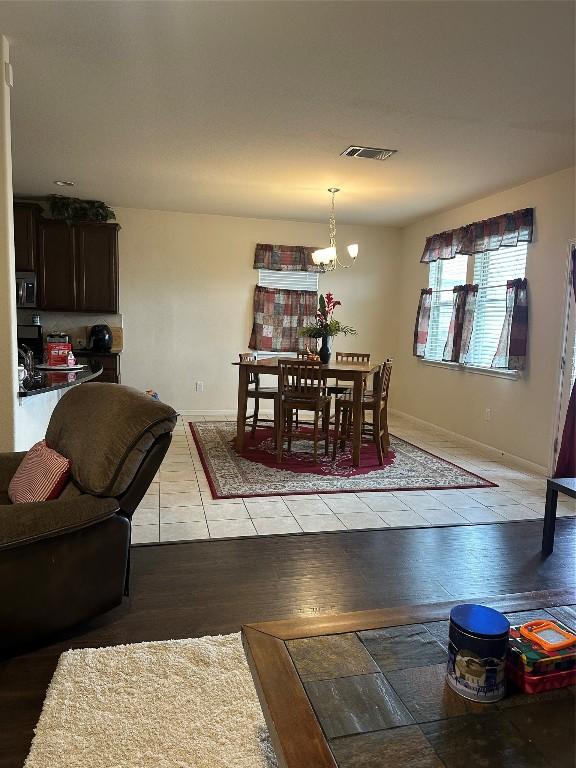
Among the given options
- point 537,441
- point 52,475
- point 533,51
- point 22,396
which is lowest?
point 537,441

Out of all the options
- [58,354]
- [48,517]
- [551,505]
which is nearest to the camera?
[48,517]

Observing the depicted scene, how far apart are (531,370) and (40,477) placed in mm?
4176

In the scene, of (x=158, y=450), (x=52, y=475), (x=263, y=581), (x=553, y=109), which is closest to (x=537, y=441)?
(x=553, y=109)

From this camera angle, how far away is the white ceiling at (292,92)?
7.74 ft

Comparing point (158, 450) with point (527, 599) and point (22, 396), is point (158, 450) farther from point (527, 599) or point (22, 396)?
point (527, 599)

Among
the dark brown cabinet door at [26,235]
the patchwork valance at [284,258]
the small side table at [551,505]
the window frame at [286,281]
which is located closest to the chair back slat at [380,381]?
the small side table at [551,505]

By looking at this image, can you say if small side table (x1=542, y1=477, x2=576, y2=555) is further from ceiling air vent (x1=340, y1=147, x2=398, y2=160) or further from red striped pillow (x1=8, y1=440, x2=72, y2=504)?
ceiling air vent (x1=340, y1=147, x2=398, y2=160)

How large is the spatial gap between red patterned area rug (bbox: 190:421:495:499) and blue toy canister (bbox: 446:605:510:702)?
2671 millimetres

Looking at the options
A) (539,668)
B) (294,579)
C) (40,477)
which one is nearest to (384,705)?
(539,668)

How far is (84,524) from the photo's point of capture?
6.68ft

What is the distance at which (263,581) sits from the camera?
264cm

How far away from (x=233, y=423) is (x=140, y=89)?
13.0 feet

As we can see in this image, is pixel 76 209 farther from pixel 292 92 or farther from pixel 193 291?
pixel 292 92

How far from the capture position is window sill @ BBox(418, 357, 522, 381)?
5.09 metres
